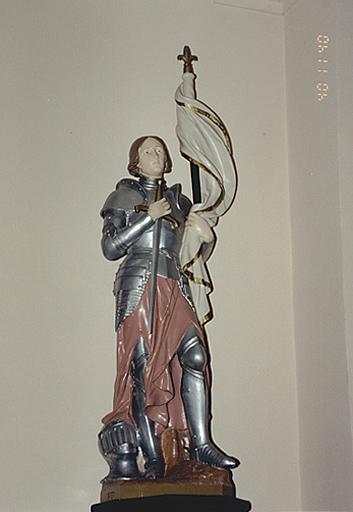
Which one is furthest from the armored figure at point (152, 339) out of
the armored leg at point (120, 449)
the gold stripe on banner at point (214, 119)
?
the gold stripe on banner at point (214, 119)

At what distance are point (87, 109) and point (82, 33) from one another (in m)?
0.21

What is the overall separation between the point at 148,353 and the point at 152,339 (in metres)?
0.03

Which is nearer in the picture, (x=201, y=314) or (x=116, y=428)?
(x=116, y=428)

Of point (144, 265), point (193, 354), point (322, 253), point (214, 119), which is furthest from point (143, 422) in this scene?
point (214, 119)

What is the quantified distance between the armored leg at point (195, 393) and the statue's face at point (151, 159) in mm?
379

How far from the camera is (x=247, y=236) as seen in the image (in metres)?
2.27

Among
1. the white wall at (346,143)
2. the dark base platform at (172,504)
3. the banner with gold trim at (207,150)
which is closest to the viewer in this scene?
the dark base platform at (172,504)

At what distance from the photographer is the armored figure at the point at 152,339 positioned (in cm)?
185

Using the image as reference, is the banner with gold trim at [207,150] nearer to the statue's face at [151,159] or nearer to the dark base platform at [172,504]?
the statue's face at [151,159]

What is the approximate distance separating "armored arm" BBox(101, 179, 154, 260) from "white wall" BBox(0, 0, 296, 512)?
195mm

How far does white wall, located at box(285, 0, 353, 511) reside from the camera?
197cm

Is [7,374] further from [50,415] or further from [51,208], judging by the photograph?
[51,208]

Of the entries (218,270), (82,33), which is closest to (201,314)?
(218,270)

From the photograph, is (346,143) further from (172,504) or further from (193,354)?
(172,504)
